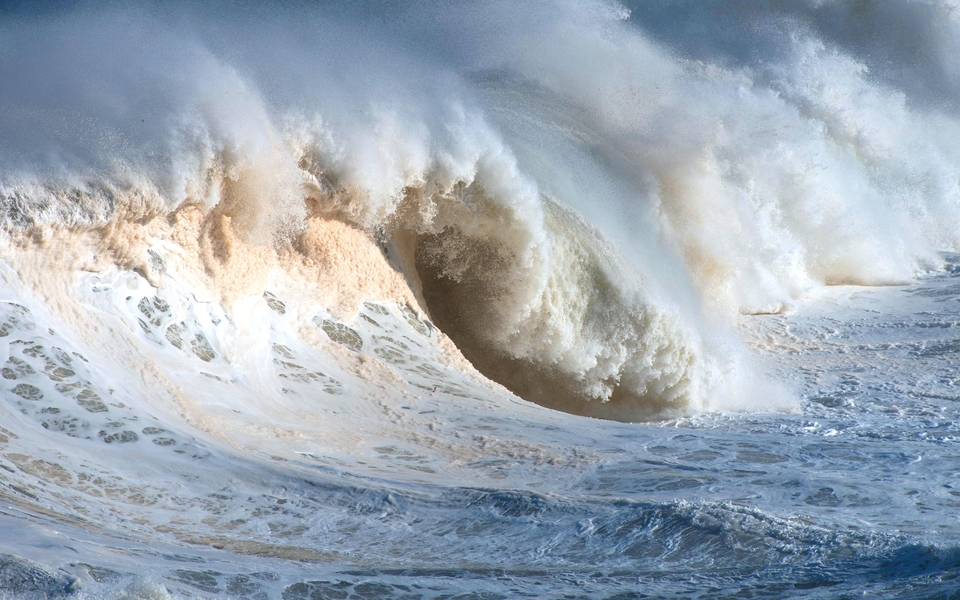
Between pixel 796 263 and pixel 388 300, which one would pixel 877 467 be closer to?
pixel 388 300

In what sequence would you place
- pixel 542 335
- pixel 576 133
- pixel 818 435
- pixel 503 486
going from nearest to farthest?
pixel 503 486 < pixel 818 435 < pixel 542 335 < pixel 576 133

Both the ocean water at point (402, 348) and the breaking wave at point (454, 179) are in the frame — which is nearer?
the ocean water at point (402, 348)

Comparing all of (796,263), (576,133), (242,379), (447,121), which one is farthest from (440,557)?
(796,263)

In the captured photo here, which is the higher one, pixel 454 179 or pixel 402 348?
pixel 454 179

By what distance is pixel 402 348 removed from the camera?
584 centimetres

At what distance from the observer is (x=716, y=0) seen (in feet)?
47.8

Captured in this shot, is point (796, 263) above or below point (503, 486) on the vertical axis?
above

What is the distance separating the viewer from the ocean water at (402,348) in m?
3.44

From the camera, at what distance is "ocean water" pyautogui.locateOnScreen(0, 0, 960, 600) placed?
3.44 m

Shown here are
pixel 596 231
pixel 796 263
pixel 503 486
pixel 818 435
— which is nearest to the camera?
pixel 503 486

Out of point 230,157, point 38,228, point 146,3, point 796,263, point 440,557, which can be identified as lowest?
point 440,557

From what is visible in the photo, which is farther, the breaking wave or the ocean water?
the breaking wave

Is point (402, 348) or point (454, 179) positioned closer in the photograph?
point (402, 348)

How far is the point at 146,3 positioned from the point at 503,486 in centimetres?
430
